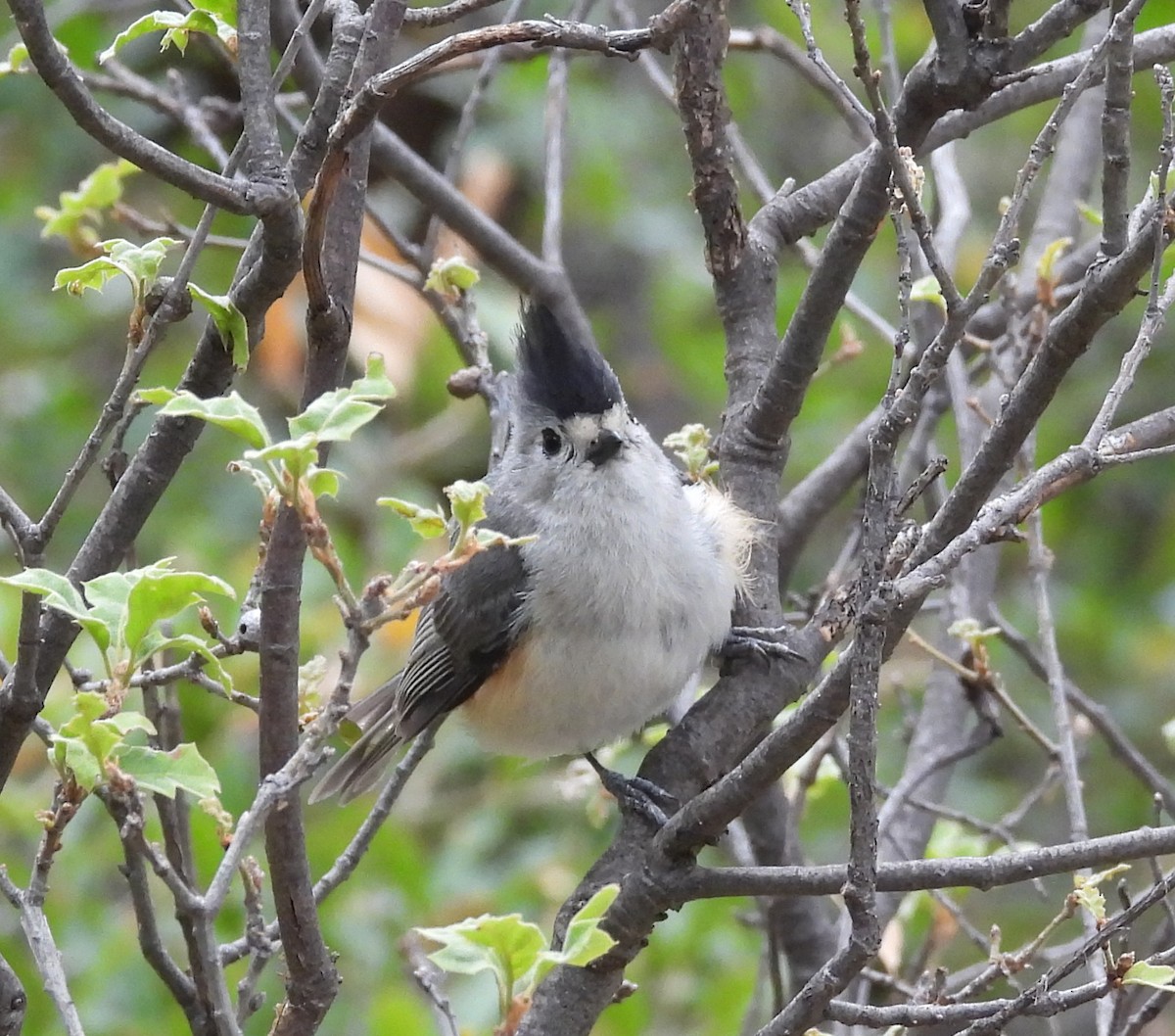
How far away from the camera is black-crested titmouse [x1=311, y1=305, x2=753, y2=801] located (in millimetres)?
2207

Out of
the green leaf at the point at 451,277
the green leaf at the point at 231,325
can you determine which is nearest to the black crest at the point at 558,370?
the green leaf at the point at 451,277

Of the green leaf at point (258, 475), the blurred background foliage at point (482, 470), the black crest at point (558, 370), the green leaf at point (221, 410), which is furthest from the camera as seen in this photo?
the blurred background foliage at point (482, 470)

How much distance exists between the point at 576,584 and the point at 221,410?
1.26 meters

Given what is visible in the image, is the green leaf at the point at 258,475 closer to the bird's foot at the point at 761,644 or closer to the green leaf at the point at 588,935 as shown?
the green leaf at the point at 588,935

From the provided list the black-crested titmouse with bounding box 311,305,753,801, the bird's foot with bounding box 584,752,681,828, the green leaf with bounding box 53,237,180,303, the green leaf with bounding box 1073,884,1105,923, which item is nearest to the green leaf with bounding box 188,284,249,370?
the green leaf with bounding box 53,237,180,303

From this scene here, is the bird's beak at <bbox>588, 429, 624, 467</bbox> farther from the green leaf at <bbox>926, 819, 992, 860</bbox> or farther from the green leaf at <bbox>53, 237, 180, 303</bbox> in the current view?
the green leaf at <bbox>53, 237, 180, 303</bbox>

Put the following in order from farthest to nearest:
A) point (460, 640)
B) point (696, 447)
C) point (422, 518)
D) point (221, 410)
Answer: point (460, 640)
point (696, 447)
point (422, 518)
point (221, 410)

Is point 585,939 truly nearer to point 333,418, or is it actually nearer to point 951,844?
point 333,418

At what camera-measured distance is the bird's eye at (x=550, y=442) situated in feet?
7.73

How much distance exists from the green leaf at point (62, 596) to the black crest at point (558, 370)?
1074 millimetres

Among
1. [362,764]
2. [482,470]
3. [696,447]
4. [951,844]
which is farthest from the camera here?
[482,470]

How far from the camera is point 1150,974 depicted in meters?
1.23

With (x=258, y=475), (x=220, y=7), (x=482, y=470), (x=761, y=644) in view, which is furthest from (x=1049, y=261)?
(x=482, y=470)

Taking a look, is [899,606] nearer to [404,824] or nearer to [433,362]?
[404,824]
